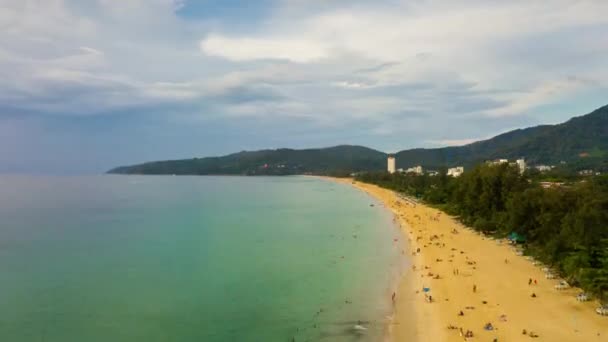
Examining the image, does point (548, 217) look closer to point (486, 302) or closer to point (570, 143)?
point (486, 302)

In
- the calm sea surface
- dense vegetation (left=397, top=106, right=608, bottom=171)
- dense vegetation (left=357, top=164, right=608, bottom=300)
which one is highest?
dense vegetation (left=397, top=106, right=608, bottom=171)

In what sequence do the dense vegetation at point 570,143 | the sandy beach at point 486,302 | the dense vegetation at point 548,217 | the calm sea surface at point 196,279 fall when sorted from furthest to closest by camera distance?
the dense vegetation at point 570,143 < the dense vegetation at point 548,217 < the calm sea surface at point 196,279 < the sandy beach at point 486,302

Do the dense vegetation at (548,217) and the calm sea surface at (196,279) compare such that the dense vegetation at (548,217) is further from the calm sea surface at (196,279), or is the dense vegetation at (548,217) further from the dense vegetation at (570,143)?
the dense vegetation at (570,143)

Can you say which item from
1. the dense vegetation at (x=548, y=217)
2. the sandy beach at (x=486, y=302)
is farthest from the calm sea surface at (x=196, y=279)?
the dense vegetation at (x=548, y=217)

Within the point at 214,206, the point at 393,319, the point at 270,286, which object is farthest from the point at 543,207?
the point at 214,206

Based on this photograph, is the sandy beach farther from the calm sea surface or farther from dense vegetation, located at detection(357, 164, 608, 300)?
→ the calm sea surface

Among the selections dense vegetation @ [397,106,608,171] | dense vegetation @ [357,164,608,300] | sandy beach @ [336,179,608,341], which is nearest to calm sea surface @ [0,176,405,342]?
sandy beach @ [336,179,608,341]

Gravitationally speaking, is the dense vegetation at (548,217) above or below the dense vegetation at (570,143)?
below
